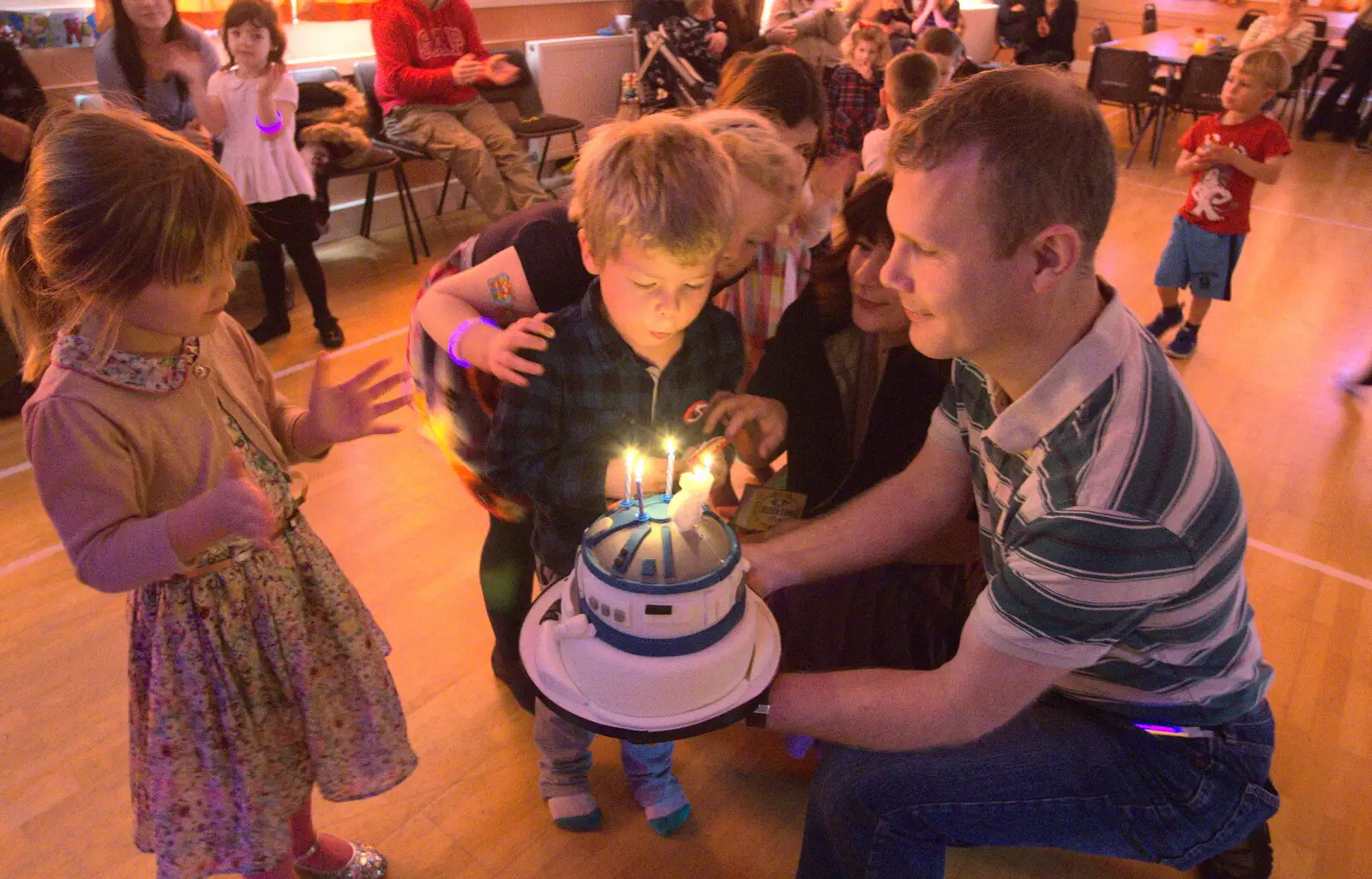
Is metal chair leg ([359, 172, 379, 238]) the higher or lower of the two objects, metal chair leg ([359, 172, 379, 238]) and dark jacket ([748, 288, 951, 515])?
the lower

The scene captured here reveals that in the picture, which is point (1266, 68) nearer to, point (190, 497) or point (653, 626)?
point (653, 626)

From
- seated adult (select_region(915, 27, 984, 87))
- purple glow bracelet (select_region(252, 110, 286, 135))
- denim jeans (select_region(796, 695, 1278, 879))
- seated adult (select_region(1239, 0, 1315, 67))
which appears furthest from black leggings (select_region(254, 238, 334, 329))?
seated adult (select_region(1239, 0, 1315, 67))

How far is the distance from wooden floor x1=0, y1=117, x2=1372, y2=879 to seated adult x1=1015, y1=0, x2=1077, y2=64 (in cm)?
775

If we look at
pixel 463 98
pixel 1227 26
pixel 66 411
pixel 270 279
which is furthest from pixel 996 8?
pixel 66 411

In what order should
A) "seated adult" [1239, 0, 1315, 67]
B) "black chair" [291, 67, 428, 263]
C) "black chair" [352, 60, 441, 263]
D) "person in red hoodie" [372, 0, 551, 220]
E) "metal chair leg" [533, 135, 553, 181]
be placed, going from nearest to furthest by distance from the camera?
"black chair" [291, 67, 428, 263], "person in red hoodie" [372, 0, 551, 220], "black chair" [352, 60, 441, 263], "metal chair leg" [533, 135, 553, 181], "seated adult" [1239, 0, 1315, 67]

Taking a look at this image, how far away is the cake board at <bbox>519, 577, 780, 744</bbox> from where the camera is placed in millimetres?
Result: 1128

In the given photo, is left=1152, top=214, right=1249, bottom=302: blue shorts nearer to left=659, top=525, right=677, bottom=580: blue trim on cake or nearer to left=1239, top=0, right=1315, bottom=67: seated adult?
left=659, top=525, right=677, bottom=580: blue trim on cake

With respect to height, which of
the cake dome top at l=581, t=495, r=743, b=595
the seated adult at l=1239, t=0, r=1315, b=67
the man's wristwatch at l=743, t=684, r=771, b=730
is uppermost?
the cake dome top at l=581, t=495, r=743, b=595

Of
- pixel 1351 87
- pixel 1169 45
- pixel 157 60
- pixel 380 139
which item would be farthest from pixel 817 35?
pixel 1351 87

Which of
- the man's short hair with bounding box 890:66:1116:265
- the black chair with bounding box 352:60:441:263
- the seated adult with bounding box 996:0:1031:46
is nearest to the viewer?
the man's short hair with bounding box 890:66:1116:265

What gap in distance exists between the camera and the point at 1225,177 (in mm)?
4207

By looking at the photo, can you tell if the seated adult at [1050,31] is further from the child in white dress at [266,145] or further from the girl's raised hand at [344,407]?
the girl's raised hand at [344,407]

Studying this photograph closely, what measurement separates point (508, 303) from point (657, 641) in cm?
96

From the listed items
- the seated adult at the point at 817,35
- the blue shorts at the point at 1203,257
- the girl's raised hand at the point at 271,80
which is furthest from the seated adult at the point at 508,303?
the seated adult at the point at 817,35
